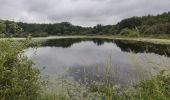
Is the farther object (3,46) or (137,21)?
(137,21)

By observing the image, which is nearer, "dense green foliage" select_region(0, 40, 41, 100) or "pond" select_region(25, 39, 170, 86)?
"pond" select_region(25, 39, 170, 86)

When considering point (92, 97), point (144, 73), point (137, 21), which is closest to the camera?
point (144, 73)

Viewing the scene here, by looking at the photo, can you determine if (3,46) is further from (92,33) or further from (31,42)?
(92,33)

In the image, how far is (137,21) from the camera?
10650cm

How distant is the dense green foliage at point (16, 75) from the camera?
5.22 metres

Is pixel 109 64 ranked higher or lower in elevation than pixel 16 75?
higher

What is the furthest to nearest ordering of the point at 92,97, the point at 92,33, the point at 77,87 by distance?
the point at 92,33 → the point at 77,87 → the point at 92,97

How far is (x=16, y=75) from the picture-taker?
17.9ft

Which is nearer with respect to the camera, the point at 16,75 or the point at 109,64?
the point at 109,64

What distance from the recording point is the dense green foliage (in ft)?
17.1

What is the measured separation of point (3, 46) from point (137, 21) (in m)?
103

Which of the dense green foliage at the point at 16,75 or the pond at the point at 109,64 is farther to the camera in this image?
the dense green foliage at the point at 16,75

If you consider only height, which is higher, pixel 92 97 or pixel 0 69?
pixel 0 69

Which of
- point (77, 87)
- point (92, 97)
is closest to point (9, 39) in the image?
point (92, 97)
